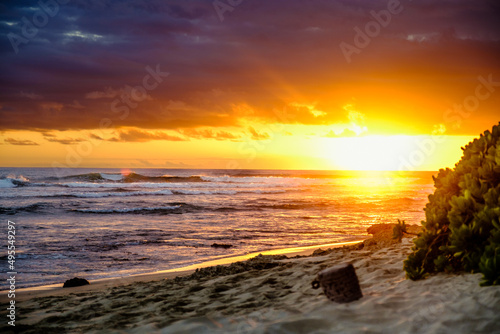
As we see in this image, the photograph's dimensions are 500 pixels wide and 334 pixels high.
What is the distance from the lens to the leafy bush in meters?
4.20

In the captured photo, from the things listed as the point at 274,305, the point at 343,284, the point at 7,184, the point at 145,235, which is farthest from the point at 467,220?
the point at 7,184

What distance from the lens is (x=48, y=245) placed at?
1292cm

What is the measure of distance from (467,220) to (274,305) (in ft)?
8.43

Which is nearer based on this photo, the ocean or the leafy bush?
the leafy bush

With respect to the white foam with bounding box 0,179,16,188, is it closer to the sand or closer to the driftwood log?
the sand

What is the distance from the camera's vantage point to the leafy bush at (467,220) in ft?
13.8

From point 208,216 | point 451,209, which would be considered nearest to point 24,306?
point 451,209

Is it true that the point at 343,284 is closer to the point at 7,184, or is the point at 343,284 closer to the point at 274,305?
the point at 274,305

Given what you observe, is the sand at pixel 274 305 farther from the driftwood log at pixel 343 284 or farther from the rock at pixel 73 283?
the rock at pixel 73 283

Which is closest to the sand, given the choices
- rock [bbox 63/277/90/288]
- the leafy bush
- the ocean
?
the leafy bush

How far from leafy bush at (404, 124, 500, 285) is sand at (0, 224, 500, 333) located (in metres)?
0.23

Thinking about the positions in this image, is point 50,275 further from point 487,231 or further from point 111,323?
point 487,231

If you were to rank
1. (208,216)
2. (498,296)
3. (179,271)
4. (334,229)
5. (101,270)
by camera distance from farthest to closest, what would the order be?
(208,216)
(334,229)
(101,270)
(179,271)
(498,296)

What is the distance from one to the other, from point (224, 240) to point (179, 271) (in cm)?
480
